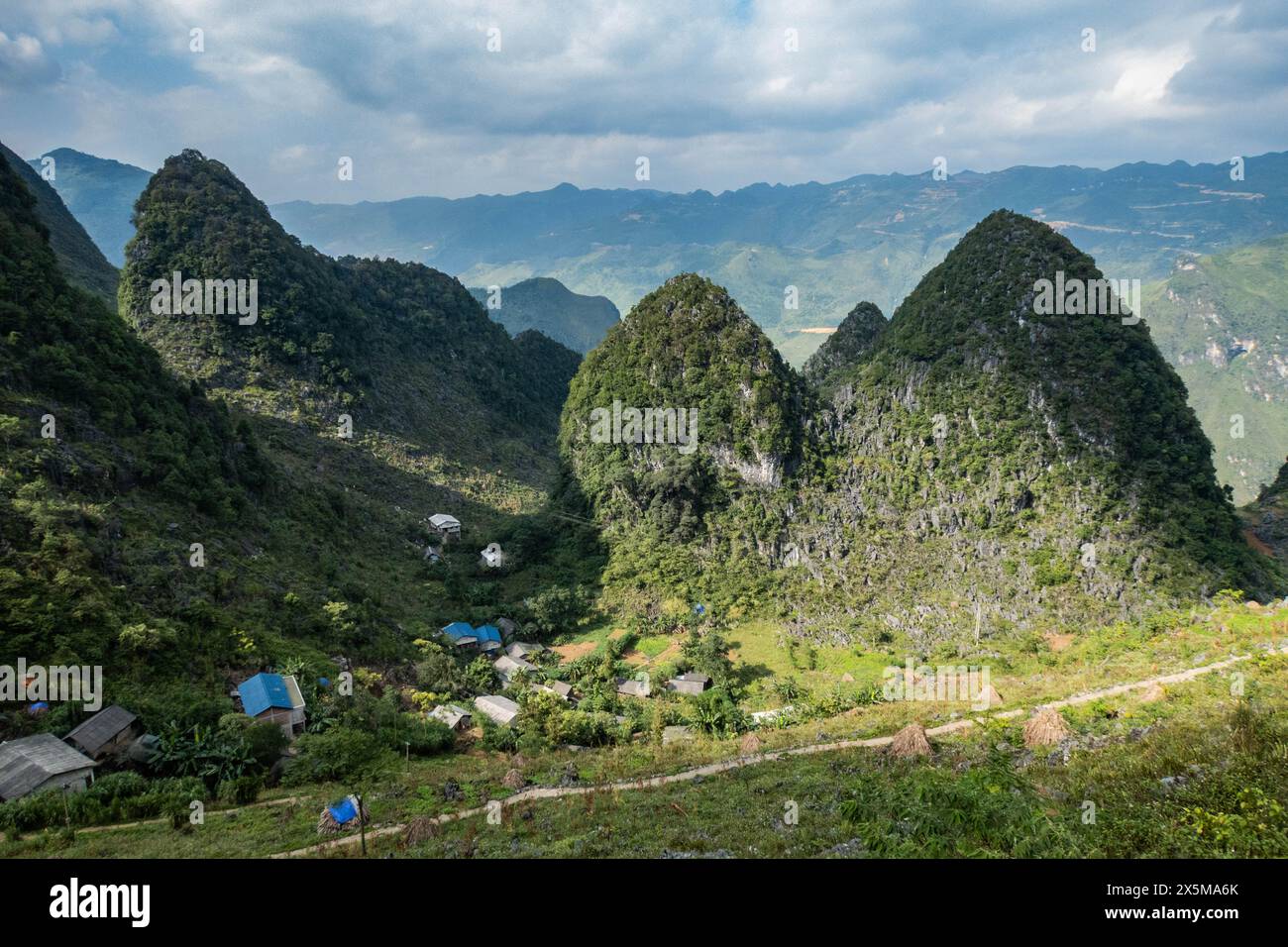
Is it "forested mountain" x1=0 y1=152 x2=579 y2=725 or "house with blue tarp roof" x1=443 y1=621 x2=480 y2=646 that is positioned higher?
"forested mountain" x1=0 y1=152 x2=579 y2=725

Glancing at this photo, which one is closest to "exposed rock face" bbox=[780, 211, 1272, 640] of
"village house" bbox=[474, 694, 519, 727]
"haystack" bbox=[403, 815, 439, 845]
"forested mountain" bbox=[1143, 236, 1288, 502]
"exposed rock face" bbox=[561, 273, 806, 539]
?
"exposed rock face" bbox=[561, 273, 806, 539]

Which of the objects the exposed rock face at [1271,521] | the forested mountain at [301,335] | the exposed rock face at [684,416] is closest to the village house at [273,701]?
the exposed rock face at [684,416]

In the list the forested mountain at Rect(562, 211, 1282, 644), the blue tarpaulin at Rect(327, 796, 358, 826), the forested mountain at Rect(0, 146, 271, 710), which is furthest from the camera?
the forested mountain at Rect(562, 211, 1282, 644)

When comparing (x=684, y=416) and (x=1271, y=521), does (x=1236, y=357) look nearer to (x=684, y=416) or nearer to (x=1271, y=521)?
(x=1271, y=521)

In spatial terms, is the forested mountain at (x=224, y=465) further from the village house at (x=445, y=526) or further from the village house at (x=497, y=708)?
the village house at (x=497, y=708)

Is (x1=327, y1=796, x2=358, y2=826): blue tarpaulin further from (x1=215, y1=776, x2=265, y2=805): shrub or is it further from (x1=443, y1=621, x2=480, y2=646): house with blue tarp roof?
(x1=443, y1=621, x2=480, y2=646): house with blue tarp roof

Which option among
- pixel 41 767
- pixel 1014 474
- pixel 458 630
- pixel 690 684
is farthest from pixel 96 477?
pixel 1014 474

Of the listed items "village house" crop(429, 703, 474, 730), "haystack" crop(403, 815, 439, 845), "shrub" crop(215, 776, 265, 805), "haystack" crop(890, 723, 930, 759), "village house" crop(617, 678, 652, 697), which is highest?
"haystack" crop(890, 723, 930, 759)
